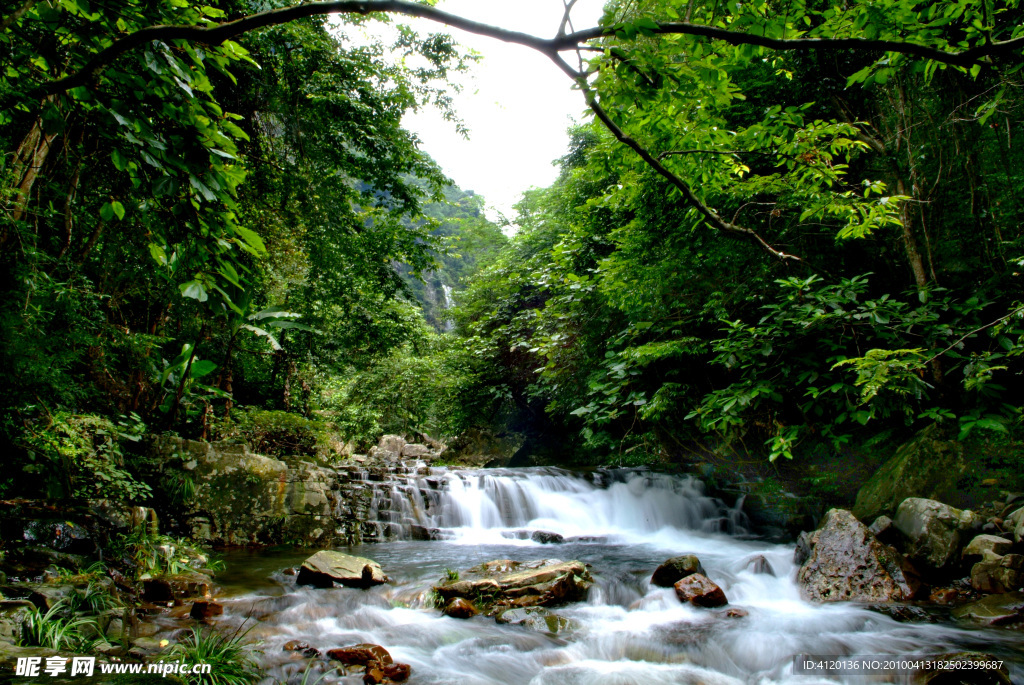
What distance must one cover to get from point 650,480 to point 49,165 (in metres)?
9.28

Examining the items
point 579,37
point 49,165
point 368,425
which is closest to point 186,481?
point 49,165

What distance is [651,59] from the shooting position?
1.73 m

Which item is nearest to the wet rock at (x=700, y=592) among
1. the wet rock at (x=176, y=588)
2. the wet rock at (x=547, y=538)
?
the wet rock at (x=547, y=538)

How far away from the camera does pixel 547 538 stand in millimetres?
7812

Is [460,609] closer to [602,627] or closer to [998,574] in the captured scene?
[602,627]

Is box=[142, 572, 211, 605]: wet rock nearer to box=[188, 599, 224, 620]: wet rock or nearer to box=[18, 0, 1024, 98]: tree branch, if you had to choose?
box=[188, 599, 224, 620]: wet rock

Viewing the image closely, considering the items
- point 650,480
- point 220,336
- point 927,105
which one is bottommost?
point 650,480

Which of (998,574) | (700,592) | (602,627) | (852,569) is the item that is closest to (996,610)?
(998,574)

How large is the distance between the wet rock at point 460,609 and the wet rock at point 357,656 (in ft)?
3.15

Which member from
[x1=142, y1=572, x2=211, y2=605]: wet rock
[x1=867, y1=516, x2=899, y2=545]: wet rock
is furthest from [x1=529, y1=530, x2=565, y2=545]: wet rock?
[x1=142, y1=572, x2=211, y2=605]: wet rock

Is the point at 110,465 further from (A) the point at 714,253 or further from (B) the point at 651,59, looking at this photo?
(A) the point at 714,253

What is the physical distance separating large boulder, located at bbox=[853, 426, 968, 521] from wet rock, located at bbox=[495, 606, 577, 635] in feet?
13.2

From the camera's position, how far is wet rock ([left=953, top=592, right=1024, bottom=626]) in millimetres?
3854

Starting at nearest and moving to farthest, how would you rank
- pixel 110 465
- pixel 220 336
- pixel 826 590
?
pixel 826 590, pixel 110 465, pixel 220 336
